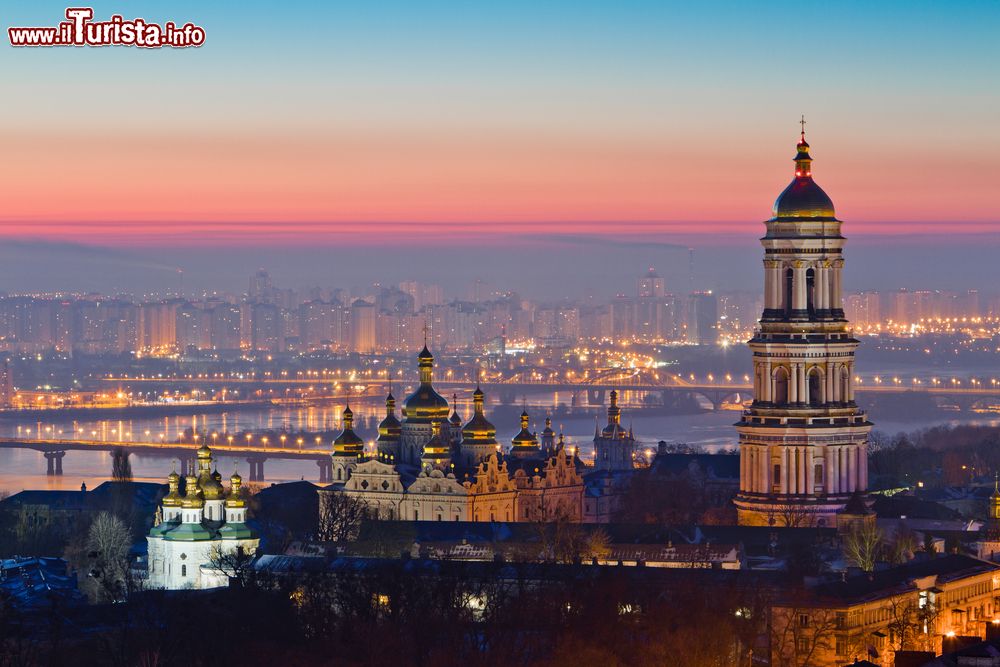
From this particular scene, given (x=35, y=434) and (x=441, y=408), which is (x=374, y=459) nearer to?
(x=441, y=408)

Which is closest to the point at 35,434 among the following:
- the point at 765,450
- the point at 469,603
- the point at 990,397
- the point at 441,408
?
the point at 990,397

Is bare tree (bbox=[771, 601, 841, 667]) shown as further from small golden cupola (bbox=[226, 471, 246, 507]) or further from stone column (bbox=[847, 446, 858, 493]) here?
stone column (bbox=[847, 446, 858, 493])

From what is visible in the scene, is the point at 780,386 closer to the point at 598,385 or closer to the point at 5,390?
the point at 598,385

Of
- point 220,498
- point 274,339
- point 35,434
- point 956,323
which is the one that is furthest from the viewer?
point 274,339

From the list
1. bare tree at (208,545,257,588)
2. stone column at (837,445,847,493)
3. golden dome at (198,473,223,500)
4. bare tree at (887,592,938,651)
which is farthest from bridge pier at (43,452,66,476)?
bare tree at (887,592,938,651)

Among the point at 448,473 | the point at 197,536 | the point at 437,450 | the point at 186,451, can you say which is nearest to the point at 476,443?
the point at 437,450

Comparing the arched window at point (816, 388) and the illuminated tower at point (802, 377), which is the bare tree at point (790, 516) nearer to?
the illuminated tower at point (802, 377)
